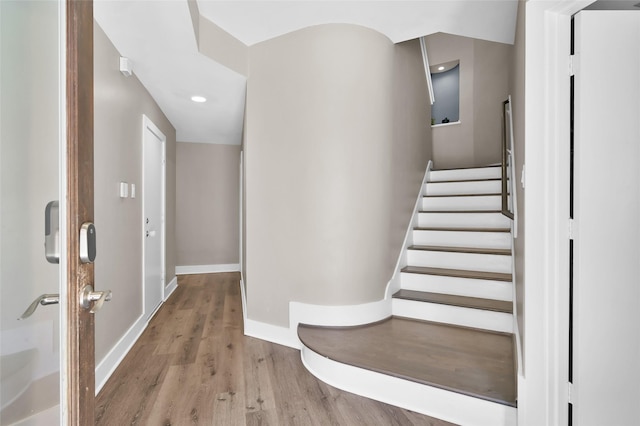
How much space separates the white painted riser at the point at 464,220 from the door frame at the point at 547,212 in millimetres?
1932

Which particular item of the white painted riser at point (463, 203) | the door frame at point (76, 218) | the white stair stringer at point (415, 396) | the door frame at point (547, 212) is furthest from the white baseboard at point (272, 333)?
the white painted riser at point (463, 203)

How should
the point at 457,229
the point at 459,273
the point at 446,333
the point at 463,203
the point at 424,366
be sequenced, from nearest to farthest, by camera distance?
the point at 424,366 < the point at 446,333 < the point at 459,273 < the point at 457,229 < the point at 463,203

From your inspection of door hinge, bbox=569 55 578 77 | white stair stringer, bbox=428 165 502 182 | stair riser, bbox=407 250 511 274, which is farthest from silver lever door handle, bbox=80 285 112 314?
white stair stringer, bbox=428 165 502 182

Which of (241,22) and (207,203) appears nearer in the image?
(241,22)

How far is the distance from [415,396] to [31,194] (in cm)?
190

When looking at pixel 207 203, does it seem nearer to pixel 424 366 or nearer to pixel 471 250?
pixel 471 250

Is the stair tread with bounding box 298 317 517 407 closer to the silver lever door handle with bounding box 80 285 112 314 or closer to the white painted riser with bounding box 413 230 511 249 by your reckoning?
the white painted riser with bounding box 413 230 511 249

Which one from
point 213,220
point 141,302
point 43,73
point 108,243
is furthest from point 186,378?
point 213,220

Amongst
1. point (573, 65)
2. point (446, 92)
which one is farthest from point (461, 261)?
point (446, 92)

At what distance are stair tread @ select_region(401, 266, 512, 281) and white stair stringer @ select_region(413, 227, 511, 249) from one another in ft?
1.03

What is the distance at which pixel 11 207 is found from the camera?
27.5 inches

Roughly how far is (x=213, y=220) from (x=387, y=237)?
4.02 meters

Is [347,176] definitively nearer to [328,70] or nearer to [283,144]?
[283,144]

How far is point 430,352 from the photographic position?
6.89ft
